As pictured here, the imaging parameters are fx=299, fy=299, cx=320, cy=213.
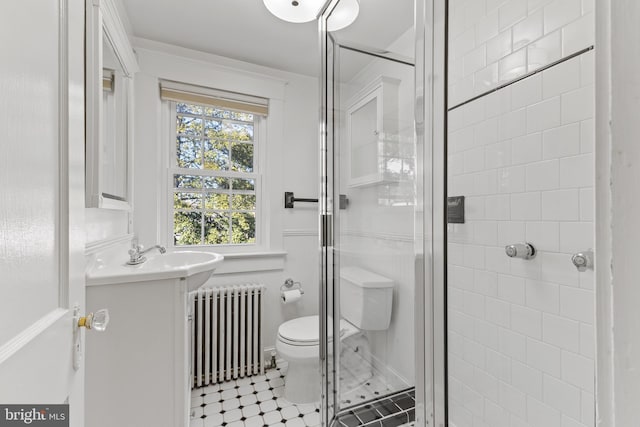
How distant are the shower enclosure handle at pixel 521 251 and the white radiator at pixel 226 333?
156 cm

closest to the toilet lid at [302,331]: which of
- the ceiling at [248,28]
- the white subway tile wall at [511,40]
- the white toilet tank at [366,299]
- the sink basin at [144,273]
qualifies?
the white toilet tank at [366,299]

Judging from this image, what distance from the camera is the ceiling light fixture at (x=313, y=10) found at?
1.50 meters

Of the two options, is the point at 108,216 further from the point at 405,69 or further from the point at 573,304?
the point at 573,304

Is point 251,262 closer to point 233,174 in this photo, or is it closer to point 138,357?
point 233,174

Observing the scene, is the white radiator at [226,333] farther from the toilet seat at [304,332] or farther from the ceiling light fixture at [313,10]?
the ceiling light fixture at [313,10]

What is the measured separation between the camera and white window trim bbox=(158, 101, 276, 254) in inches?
83.8

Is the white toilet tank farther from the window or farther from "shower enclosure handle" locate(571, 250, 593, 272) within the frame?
the window

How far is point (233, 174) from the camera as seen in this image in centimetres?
236

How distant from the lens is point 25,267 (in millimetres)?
446

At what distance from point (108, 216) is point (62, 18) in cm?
111

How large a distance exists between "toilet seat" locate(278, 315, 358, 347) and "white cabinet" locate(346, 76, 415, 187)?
0.81 meters

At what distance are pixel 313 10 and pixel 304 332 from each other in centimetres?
183

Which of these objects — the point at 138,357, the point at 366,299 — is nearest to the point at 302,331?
the point at 366,299

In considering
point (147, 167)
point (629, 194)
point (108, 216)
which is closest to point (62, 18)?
point (629, 194)
